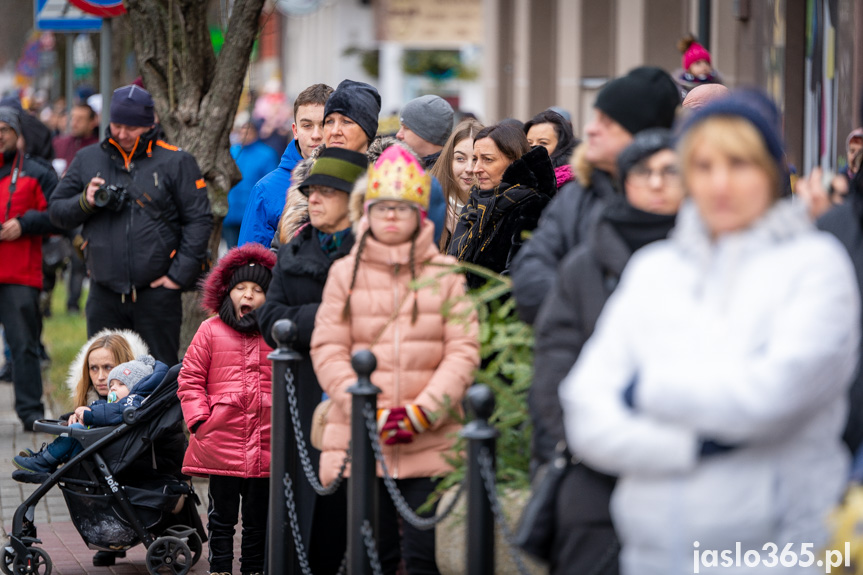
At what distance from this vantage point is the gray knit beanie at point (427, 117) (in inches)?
291

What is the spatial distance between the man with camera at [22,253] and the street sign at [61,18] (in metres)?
1.21

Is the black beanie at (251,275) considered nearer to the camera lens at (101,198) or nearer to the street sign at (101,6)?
the camera lens at (101,198)

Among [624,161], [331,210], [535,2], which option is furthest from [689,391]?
[535,2]

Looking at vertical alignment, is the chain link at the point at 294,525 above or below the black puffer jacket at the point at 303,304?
below

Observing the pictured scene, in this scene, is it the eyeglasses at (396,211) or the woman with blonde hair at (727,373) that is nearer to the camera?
the woman with blonde hair at (727,373)

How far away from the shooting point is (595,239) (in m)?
3.85

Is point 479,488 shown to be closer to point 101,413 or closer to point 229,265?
point 229,265

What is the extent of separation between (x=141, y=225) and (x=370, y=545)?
4.26 m

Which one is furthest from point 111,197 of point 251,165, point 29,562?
point 251,165

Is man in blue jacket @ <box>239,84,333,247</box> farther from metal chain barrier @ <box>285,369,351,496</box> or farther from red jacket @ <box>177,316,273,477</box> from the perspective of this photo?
metal chain barrier @ <box>285,369,351,496</box>

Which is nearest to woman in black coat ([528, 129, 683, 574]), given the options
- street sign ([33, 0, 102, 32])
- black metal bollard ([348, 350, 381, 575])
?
black metal bollard ([348, 350, 381, 575])

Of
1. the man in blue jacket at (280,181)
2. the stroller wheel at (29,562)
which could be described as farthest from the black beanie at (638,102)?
the stroller wheel at (29,562)

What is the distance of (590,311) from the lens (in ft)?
12.4

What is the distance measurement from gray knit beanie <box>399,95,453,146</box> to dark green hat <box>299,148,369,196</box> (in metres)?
1.59
